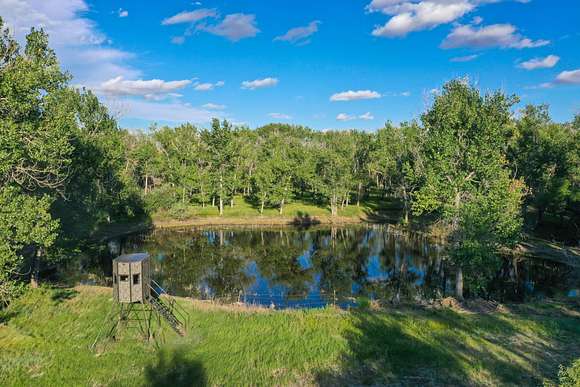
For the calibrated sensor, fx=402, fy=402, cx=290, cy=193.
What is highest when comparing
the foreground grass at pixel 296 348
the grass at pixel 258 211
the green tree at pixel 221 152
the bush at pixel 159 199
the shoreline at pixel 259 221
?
the green tree at pixel 221 152

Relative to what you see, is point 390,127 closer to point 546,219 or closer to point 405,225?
point 405,225

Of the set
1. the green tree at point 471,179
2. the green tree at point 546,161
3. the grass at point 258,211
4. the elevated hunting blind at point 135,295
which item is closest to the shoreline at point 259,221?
the grass at point 258,211

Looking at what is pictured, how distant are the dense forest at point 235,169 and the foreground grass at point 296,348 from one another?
500 centimetres

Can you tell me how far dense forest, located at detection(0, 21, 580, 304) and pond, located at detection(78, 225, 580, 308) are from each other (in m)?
5.91

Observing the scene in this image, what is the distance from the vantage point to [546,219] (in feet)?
271

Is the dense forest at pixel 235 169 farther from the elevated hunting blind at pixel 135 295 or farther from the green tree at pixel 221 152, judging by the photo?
the elevated hunting blind at pixel 135 295

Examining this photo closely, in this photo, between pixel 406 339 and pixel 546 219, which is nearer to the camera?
pixel 406 339

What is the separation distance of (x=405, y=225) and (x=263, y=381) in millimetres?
67486

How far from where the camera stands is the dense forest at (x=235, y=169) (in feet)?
97.2

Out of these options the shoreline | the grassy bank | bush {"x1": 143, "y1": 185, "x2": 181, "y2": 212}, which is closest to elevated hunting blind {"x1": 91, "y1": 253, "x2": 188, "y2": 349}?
the shoreline

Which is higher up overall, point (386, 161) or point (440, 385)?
point (386, 161)

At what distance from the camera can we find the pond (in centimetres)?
4416

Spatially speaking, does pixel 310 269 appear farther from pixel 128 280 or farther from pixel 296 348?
pixel 128 280

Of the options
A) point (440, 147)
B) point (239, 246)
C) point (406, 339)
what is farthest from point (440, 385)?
point (239, 246)
